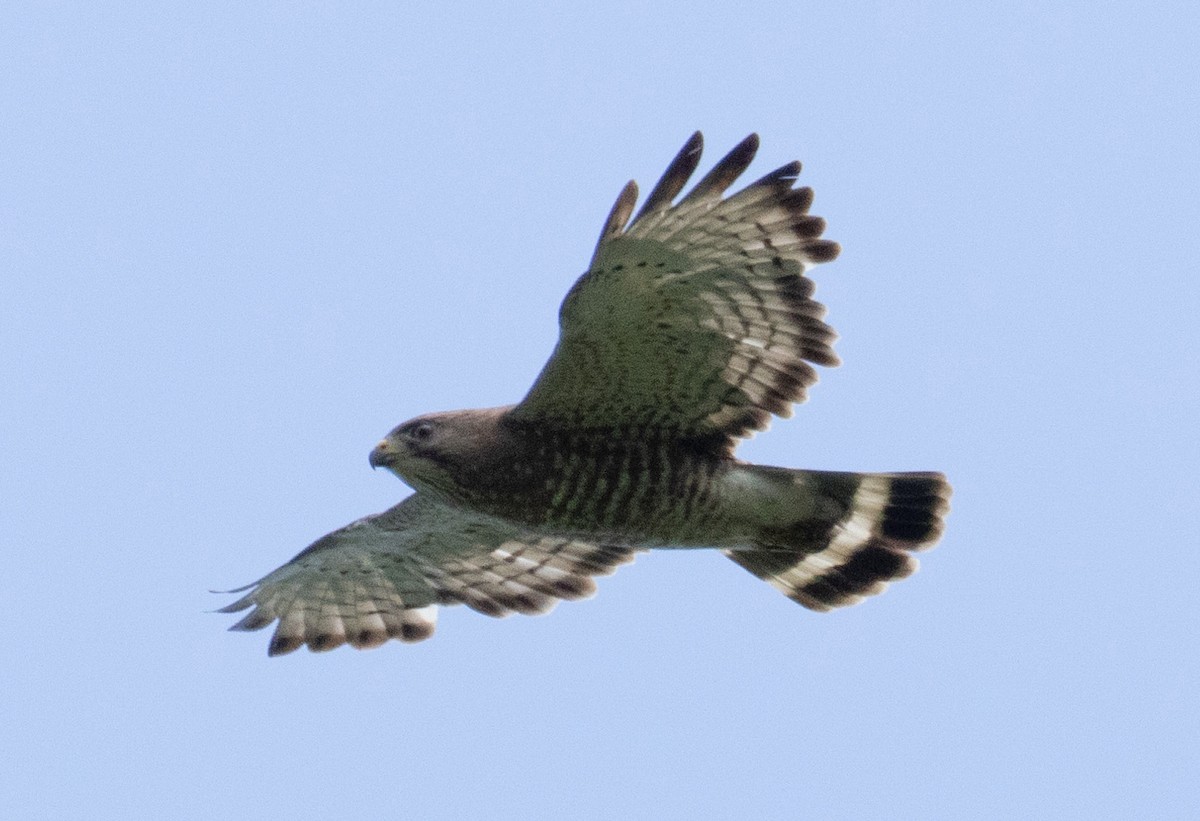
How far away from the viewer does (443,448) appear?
887cm

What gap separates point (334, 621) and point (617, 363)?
108 inches

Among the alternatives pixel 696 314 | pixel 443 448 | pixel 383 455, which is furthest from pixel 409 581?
pixel 696 314

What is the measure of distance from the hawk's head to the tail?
124 centimetres

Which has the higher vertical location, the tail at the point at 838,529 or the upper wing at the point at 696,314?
the upper wing at the point at 696,314

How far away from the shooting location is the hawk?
8.34 meters

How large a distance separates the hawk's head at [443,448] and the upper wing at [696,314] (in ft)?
0.62

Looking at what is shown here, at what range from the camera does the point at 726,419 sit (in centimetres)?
906

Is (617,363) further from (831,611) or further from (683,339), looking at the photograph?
(831,611)

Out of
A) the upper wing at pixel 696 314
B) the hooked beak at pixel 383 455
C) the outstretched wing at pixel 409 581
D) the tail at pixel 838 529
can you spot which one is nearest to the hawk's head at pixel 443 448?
the hooked beak at pixel 383 455

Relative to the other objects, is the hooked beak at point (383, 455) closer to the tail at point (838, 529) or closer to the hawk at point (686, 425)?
the hawk at point (686, 425)

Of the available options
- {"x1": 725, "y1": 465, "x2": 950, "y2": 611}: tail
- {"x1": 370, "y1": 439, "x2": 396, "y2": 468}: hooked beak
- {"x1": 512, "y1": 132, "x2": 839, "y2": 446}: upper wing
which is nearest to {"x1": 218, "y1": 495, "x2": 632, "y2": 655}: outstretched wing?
{"x1": 725, "y1": 465, "x2": 950, "y2": 611}: tail

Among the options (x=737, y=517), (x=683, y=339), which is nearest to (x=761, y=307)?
(x=683, y=339)

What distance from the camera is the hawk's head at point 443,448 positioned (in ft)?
29.0

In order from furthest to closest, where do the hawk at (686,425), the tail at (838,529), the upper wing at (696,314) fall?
the tail at (838,529) < the hawk at (686,425) < the upper wing at (696,314)
